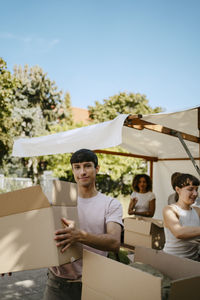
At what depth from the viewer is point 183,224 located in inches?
84.7

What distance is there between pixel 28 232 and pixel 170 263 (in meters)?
0.79

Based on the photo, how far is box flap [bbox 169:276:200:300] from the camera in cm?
99

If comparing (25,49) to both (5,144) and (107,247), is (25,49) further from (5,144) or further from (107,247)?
(107,247)

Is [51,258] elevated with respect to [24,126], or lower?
lower

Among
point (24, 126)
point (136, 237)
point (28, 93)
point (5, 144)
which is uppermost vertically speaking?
point (28, 93)

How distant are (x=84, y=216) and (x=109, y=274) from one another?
445 mm

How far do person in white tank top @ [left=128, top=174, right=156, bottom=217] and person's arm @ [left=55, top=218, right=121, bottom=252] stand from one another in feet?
11.8

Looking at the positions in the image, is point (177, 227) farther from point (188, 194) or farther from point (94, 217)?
point (94, 217)

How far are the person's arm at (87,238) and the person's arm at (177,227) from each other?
2.54ft

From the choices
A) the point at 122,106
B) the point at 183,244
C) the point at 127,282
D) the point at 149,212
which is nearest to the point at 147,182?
the point at 149,212

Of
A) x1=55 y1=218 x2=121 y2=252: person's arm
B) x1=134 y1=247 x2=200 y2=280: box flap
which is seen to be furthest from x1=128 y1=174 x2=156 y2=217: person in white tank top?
x1=55 y1=218 x2=121 y2=252: person's arm

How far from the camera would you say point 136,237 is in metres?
4.52

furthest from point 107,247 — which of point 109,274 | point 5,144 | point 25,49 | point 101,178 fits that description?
point 25,49

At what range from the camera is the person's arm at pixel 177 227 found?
1939 millimetres
